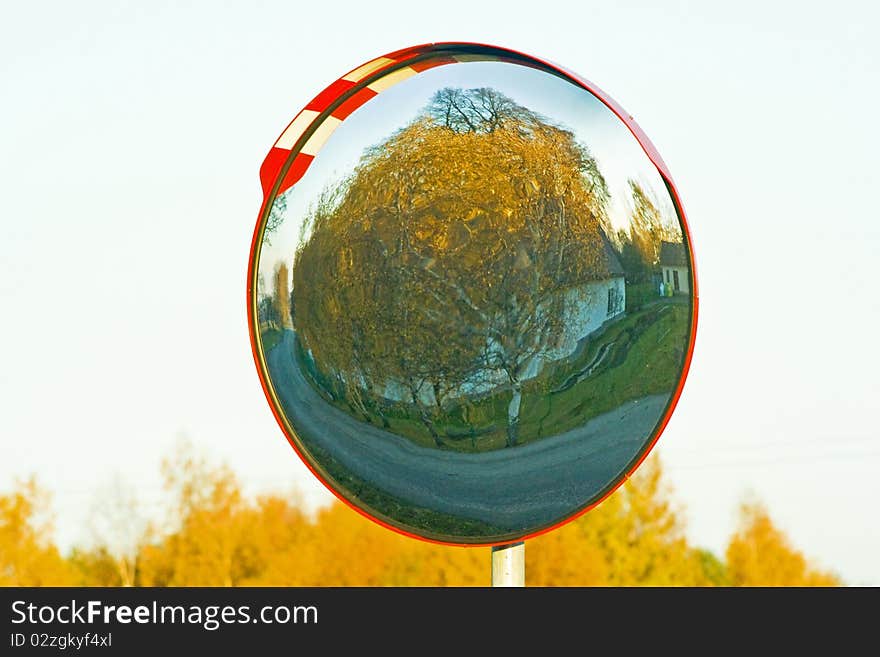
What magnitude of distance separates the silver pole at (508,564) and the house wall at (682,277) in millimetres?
672

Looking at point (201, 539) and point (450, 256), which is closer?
point (450, 256)

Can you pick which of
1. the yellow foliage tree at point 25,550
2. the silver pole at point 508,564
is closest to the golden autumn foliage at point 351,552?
the yellow foliage tree at point 25,550

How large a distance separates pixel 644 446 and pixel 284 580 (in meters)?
19.7

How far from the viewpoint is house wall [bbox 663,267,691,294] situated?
2.52 metres

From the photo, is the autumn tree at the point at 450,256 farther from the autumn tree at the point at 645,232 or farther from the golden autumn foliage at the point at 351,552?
the golden autumn foliage at the point at 351,552

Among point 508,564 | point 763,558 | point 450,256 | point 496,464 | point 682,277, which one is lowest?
point 508,564

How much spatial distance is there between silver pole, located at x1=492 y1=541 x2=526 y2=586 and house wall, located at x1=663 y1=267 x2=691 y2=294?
0.67 meters

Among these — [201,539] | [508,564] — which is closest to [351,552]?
[201,539]

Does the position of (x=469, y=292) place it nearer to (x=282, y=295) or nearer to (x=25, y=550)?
(x=282, y=295)

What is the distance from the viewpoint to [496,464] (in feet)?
8.53

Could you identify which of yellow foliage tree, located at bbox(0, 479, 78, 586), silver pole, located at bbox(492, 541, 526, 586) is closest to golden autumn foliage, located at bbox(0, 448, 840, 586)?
yellow foliage tree, located at bbox(0, 479, 78, 586)

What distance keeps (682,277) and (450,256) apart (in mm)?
520

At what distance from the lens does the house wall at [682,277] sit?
252 cm

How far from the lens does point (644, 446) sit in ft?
8.36
